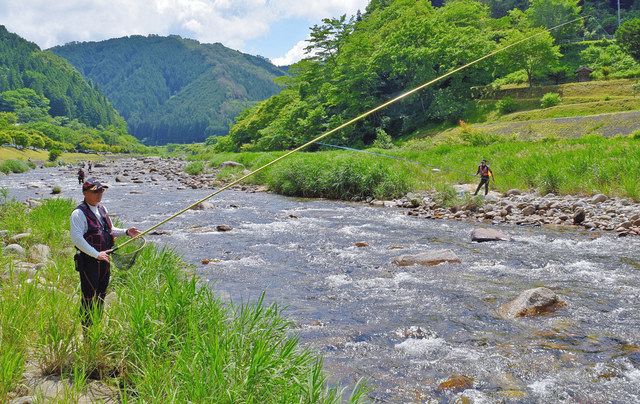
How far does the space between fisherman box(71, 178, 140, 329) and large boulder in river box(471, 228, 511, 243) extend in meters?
8.81

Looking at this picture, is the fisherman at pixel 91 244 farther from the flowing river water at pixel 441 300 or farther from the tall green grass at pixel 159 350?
the flowing river water at pixel 441 300

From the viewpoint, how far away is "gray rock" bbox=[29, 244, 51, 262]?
7.63 m

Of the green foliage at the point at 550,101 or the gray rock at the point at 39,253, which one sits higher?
the green foliage at the point at 550,101

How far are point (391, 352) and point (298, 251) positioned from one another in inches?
224

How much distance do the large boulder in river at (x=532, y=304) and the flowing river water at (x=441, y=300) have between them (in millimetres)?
137

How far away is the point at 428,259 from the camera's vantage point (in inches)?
374

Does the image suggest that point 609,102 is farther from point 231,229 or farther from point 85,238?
point 85,238

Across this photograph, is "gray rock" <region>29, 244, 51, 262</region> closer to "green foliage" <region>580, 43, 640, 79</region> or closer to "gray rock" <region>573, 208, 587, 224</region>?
"gray rock" <region>573, 208, 587, 224</region>

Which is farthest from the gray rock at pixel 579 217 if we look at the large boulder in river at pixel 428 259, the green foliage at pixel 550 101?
the green foliage at pixel 550 101

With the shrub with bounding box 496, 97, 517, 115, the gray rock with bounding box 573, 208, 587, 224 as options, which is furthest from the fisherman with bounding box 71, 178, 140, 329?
the shrub with bounding box 496, 97, 517, 115

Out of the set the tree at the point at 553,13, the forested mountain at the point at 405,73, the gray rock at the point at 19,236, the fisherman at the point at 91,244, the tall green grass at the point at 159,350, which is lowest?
Result: the tall green grass at the point at 159,350

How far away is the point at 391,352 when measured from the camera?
18.3 ft

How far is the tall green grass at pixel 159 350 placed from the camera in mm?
3325

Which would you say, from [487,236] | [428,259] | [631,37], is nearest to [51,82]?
[631,37]
